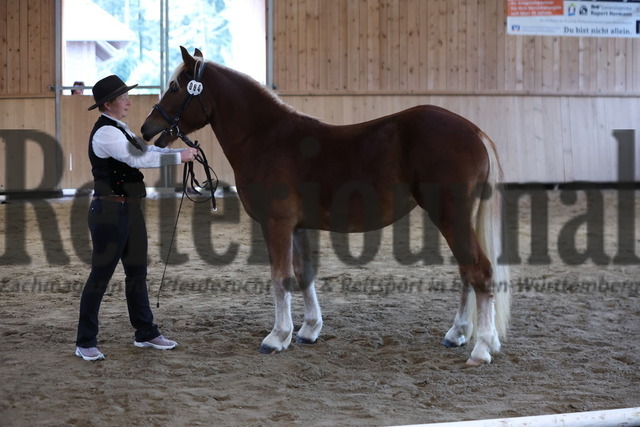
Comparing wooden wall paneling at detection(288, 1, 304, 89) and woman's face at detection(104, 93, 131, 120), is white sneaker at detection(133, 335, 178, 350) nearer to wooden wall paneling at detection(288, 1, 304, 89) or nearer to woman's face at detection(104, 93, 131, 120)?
woman's face at detection(104, 93, 131, 120)

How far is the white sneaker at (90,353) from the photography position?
4.02 m

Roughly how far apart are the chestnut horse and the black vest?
1.13 feet

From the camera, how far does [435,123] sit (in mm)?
4125

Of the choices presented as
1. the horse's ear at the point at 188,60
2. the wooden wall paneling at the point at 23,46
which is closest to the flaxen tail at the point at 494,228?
the horse's ear at the point at 188,60

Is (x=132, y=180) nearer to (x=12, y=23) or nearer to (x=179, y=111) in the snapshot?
(x=179, y=111)

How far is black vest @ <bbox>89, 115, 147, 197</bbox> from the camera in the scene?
4.02 metres

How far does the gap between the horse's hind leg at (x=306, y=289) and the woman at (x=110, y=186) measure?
3.08 feet

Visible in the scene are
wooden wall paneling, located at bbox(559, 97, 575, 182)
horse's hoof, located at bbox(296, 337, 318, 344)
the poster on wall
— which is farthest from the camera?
wooden wall paneling, located at bbox(559, 97, 575, 182)

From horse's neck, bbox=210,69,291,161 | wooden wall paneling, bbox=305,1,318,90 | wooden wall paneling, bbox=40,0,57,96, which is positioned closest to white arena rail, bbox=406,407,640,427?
horse's neck, bbox=210,69,291,161

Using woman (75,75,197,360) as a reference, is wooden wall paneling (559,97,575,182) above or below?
above

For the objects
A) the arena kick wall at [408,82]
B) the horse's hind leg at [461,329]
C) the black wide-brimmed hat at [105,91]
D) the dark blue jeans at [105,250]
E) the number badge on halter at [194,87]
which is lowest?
the horse's hind leg at [461,329]

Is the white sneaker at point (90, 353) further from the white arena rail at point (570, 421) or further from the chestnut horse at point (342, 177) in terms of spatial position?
the white arena rail at point (570, 421)

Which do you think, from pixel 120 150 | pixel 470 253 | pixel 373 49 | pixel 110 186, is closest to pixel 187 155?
pixel 120 150

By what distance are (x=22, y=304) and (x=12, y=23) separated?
843cm
